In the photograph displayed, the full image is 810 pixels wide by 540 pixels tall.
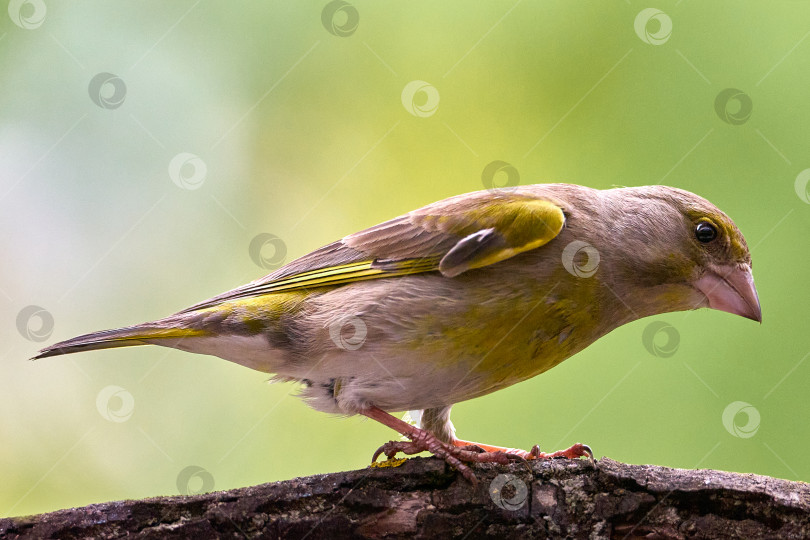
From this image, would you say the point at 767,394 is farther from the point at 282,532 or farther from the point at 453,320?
the point at 282,532

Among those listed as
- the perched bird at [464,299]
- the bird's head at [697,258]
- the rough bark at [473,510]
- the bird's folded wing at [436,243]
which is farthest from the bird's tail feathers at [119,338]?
the bird's head at [697,258]

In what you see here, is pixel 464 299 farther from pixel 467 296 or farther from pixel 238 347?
pixel 238 347

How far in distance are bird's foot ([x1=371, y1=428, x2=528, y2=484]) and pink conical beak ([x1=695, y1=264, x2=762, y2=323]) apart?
1.03 metres

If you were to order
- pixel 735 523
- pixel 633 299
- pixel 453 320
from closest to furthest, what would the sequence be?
1. pixel 735 523
2. pixel 453 320
3. pixel 633 299

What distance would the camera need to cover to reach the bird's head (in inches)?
111

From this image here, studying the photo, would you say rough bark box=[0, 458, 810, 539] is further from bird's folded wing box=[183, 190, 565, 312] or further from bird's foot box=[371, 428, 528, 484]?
→ bird's folded wing box=[183, 190, 565, 312]

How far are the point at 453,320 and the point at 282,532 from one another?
36.3 inches

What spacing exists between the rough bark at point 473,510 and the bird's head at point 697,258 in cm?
75

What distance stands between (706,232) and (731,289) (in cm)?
24

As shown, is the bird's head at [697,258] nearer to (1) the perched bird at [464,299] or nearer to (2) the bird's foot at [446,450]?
(1) the perched bird at [464,299]

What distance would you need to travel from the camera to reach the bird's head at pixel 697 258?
2.81m

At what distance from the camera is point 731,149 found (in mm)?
3990

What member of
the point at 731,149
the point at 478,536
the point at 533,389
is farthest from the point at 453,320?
the point at 731,149

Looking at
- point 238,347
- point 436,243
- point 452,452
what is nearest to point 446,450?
point 452,452
